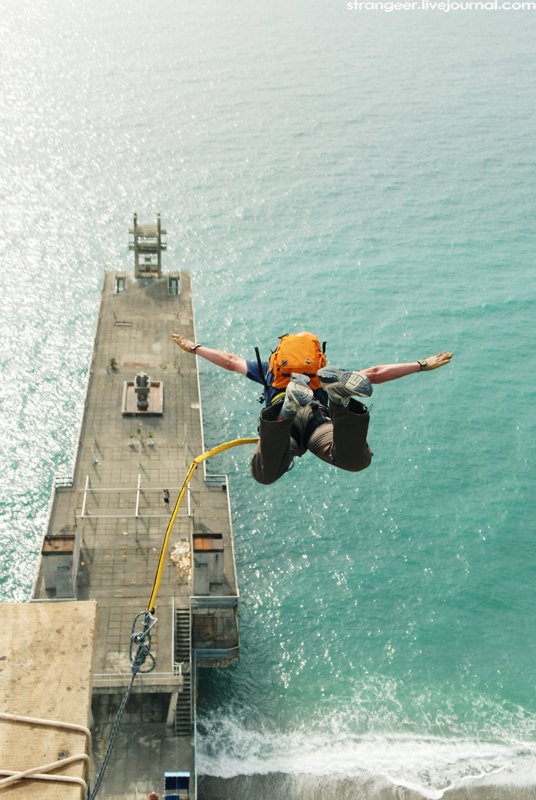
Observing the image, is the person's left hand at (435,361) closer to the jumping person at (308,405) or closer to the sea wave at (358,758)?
the jumping person at (308,405)

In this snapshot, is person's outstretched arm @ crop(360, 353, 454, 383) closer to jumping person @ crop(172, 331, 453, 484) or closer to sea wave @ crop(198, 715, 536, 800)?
jumping person @ crop(172, 331, 453, 484)

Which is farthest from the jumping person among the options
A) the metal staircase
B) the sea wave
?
the sea wave

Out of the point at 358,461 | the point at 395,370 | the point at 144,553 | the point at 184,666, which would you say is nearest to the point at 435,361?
the point at 395,370

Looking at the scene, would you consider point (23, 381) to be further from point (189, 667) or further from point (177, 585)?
point (189, 667)

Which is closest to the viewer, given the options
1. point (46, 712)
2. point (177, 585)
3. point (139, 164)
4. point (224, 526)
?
point (46, 712)

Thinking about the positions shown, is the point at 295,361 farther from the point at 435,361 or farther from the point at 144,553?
the point at 144,553

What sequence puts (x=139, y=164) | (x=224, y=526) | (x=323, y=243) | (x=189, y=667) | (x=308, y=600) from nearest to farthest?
(x=189, y=667) < (x=224, y=526) < (x=308, y=600) < (x=323, y=243) < (x=139, y=164)

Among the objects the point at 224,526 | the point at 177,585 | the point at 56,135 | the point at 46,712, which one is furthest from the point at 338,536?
the point at 56,135
